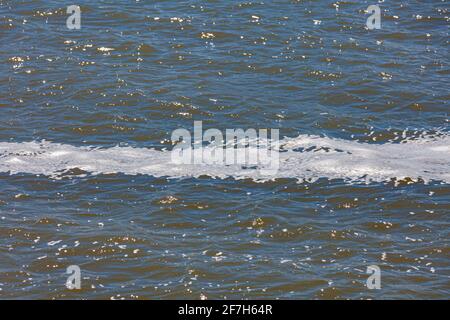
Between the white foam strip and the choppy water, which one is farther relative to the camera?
the white foam strip

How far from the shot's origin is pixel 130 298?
11750mm

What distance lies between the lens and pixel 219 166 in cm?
1552

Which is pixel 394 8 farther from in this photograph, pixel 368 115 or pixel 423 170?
pixel 423 170

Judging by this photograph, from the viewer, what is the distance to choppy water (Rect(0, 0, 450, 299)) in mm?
12445

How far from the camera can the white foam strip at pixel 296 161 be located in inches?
599

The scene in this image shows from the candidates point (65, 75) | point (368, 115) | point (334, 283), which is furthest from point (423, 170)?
point (65, 75)

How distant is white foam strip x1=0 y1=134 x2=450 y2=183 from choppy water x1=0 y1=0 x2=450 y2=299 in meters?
0.04

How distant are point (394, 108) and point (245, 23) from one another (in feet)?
14.3

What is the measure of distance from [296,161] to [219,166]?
4.24ft

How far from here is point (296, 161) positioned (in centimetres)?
1571

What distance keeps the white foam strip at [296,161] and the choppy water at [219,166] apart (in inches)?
1.4

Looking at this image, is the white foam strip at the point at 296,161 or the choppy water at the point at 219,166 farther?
the white foam strip at the point at 296,161

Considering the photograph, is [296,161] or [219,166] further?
[296,161]
